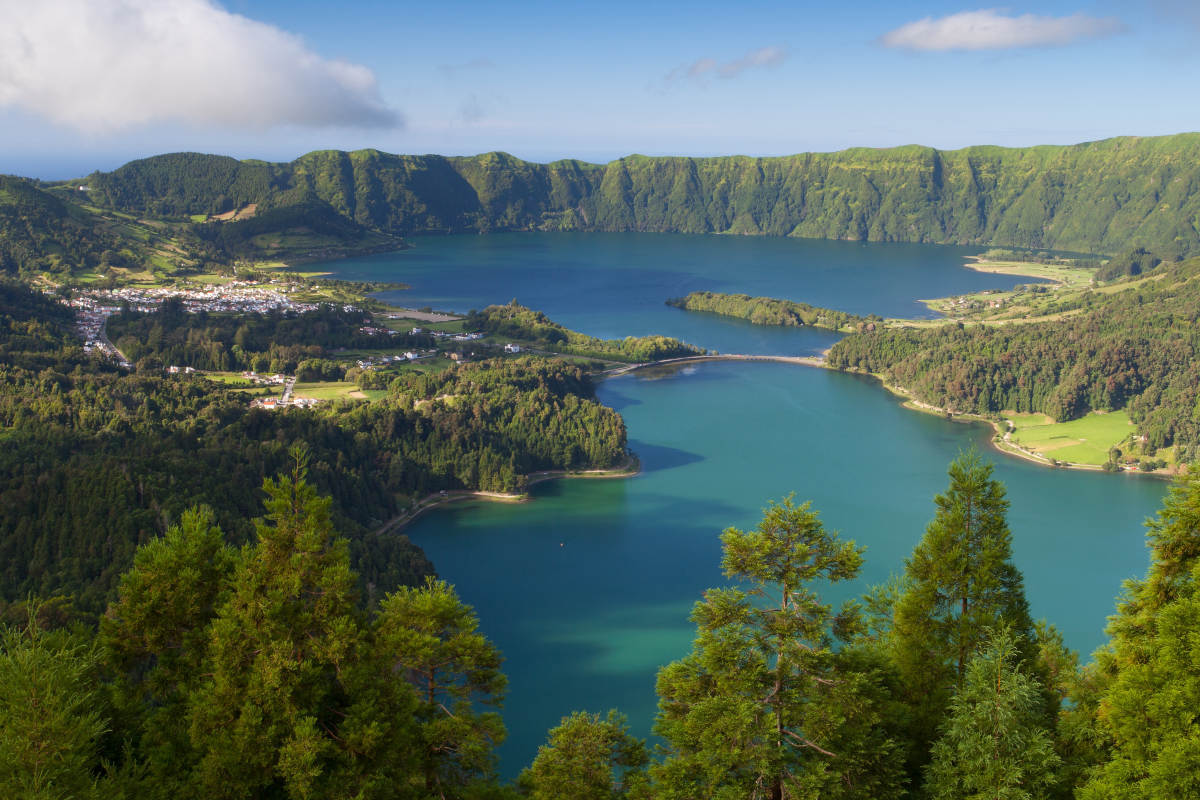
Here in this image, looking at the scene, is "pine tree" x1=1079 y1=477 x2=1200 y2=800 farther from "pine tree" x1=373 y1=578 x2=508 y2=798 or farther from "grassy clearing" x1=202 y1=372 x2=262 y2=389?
"grassy clearing" x1=202 y1=372 x2=262 y2=389

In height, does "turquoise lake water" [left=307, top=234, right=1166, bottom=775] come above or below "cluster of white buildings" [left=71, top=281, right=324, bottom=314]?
below

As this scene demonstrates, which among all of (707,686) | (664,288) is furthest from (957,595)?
(664,288)

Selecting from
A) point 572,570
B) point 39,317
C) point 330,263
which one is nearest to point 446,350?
point 39,317

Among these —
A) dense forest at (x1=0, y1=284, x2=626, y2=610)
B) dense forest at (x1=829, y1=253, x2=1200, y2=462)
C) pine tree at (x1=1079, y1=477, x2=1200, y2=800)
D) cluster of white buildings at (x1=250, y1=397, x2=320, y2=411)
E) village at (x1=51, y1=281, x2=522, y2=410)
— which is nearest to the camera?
pine tree at (x1=1079, y1=477, x2=1200, y2=800)

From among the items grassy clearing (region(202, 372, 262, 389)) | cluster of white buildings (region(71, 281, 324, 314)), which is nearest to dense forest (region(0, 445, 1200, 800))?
grassy clearing (region(202, 372, 262, 389))

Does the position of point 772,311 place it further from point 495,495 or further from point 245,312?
point 495,495

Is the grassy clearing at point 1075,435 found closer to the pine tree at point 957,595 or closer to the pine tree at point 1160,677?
the pine tree at point 957,595

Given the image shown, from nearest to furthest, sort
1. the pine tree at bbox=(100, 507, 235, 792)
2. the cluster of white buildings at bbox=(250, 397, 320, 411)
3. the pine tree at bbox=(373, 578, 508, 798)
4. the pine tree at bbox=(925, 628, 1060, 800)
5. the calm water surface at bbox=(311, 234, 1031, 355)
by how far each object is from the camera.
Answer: the pine tree at bbox=(925, 628, 1060, 800)
the pine tree at bbox=(100, 507, 235, 792)
the pine tree at bbox=(373, 578, 508, 798)
the cluster of white buildings at bbox=(250, 397, 320, 411)
the calm water surface at bbox=(311, 234, 1031, 355)
